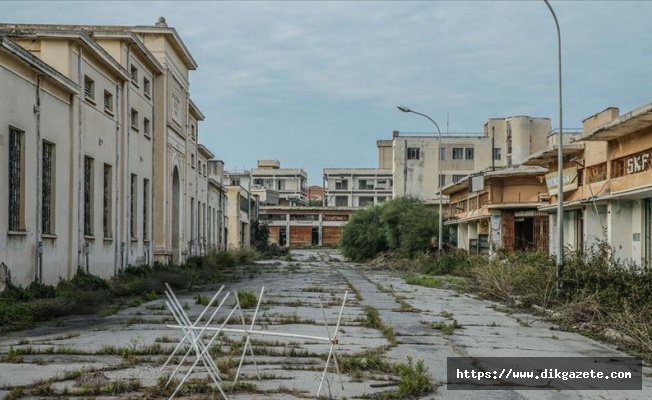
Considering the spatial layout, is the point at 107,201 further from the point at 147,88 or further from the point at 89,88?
the point at 147,88

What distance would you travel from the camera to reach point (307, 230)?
3858 inches

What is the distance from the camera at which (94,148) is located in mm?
24656

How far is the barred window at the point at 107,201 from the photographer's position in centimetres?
2658

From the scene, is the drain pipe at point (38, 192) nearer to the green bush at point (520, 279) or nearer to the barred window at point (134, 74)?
the barred window at point (134, 74)

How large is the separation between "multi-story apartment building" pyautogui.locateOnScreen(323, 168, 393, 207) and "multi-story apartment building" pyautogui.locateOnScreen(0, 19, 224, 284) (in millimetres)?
67842

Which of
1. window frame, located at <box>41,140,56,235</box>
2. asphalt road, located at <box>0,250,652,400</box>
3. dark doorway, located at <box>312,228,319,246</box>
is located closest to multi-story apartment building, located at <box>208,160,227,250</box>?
window frame, located at <box>41,140,56,235</box>

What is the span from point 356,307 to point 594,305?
5618 millimetres

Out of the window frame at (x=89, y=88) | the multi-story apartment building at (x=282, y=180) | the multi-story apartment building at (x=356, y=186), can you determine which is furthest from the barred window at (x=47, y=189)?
the multi-story apartment building at (x=282, y=180)

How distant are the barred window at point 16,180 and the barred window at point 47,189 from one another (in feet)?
4.77

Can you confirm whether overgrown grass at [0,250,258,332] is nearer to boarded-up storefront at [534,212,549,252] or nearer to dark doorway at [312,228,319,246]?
boarded-up storefront at [534,212,549,252]

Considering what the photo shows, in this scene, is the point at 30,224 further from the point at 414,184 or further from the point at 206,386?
the point at 414,184

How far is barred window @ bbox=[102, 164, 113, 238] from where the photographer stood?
26578 mm

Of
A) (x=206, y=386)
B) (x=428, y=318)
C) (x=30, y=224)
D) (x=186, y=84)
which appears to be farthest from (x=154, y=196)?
(x=206, y=386)

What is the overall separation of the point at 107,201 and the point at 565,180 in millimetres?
14939
